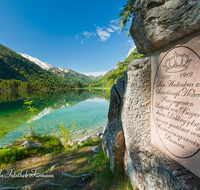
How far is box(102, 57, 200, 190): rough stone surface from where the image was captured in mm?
1736

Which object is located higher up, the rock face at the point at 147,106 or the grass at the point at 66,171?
the rock face at the point at 147,106

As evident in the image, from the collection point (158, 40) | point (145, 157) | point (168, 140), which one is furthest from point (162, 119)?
point (158, 40)

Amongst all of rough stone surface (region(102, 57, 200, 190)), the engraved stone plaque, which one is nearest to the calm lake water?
rough stone surface (region(102, 57, 200, 190))

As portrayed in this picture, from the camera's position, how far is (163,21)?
1.85 m

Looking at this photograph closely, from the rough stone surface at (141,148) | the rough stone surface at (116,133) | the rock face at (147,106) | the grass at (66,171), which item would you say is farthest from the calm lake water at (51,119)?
the rock face at (147,106)

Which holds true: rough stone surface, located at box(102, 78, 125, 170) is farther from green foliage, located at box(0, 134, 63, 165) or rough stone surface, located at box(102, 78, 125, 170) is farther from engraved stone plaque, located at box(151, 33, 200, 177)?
green foliage, located at box(0, 134, 63, 165)

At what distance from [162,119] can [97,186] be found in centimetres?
258

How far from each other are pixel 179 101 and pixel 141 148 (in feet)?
5.01

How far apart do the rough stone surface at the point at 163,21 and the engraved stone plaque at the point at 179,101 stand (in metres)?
0.16

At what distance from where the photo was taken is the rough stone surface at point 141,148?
1.74m

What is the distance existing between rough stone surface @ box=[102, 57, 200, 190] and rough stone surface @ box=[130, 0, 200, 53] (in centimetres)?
61

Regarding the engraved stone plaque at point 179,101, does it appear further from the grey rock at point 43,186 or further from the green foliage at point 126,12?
the green foliage at point 126,12

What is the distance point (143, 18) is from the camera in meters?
2.18

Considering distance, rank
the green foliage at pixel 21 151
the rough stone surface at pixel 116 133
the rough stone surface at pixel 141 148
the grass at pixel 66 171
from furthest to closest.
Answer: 1. the green foliage at pixel 21 151
2. the rough stone surface at pixel 116 133
3. the grass at pixel 66 171
4. the rough stone surface at pixel 141 148
